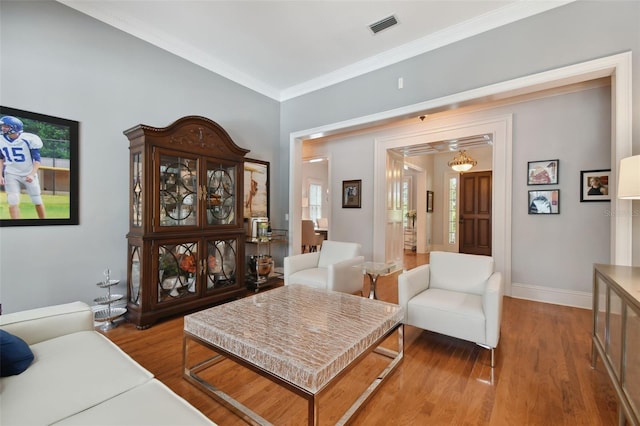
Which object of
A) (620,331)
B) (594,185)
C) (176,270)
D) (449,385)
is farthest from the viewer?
(594,185)

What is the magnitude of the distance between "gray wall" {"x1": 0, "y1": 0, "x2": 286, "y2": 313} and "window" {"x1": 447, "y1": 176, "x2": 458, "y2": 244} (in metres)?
6.60

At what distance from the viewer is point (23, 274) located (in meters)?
2.36

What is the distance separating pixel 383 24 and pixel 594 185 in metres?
3.06

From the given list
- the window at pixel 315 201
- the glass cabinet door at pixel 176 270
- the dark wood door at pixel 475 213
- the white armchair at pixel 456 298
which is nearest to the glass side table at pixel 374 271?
the white armchair at pixel 456 298

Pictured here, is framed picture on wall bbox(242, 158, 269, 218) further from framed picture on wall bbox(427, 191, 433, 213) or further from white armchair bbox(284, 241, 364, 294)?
framed picture on wall bbox(427, 191, 433, 213)

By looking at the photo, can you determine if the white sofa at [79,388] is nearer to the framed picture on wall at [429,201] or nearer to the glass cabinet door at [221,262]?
the glass cabinet door at [221,262]

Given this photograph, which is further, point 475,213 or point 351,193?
point 475,213

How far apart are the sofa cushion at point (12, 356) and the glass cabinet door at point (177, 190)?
64.9 inches

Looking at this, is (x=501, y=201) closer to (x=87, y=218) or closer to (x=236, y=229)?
(x=236, y=229)

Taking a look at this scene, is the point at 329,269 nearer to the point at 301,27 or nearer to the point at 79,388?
the point at 79,388

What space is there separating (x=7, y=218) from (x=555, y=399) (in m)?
4.08

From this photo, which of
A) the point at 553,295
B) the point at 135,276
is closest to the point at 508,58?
the point at 553,295

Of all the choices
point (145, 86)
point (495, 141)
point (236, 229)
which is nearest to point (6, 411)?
point (236, 229)

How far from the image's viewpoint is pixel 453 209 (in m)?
7.55
